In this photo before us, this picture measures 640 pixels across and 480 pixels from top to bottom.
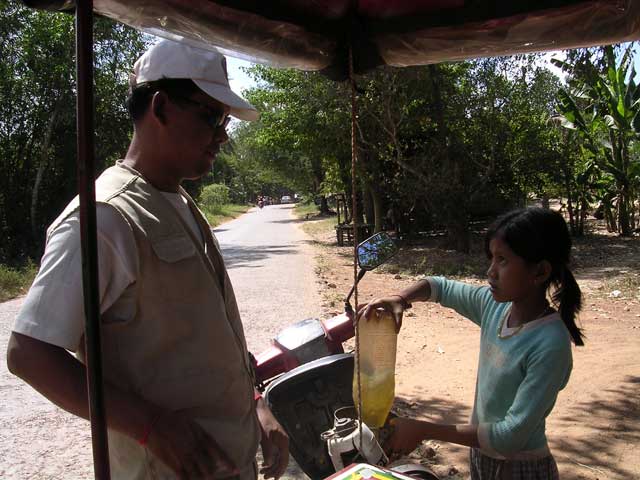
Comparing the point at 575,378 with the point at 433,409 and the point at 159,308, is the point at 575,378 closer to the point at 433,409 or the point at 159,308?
the point at 433,409

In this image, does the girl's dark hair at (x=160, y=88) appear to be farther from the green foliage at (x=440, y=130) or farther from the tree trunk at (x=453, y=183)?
the tree trunk at (x=453, y=183)

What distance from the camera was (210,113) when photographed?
157 centimetres

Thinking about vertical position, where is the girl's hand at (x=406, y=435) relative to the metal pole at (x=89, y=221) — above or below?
below

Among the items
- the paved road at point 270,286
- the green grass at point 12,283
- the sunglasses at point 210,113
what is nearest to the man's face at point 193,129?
the sunglasses at point 210,113

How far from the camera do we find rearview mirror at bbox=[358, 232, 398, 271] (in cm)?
240

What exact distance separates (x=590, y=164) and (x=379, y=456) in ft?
53.9

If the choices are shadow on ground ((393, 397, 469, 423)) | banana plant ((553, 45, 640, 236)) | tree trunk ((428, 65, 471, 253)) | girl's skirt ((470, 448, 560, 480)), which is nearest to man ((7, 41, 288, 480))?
girl's skirt ((470, 448, 560, 480))

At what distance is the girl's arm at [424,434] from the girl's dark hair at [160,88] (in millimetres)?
1245

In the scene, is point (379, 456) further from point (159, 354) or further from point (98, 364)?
point (98, 364)

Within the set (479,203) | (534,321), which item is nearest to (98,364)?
(534,321)

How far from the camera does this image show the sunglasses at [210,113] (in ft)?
5.03

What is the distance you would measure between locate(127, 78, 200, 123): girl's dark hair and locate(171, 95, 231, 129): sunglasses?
0.01 metres

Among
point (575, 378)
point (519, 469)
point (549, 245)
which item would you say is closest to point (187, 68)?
point (549, 245)

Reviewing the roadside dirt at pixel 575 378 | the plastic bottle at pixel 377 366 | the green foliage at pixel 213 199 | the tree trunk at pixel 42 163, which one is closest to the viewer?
the plastic bottle at pixel 377 366
